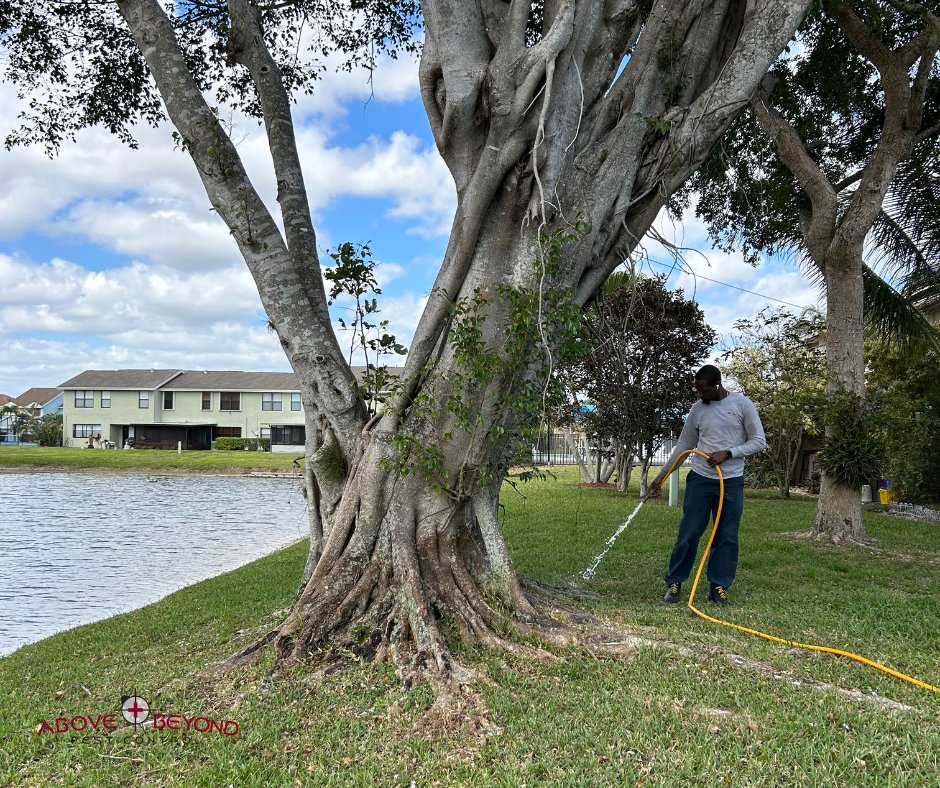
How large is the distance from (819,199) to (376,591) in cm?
851

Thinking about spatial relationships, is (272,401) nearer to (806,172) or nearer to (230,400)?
(230,400)

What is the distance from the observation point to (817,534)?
9969 millimetres

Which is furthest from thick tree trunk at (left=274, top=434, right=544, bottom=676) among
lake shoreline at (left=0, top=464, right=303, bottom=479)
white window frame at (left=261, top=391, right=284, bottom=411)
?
white window frame at (left=261, top=391, right=284, bottom=411)

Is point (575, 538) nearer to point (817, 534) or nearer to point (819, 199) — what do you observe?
point (817, 534)

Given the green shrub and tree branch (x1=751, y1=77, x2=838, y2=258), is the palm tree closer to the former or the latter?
tree branch (x1=751, y1=77, x2=838, y2=258)

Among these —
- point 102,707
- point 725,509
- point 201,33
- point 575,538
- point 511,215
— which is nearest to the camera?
point 102,707

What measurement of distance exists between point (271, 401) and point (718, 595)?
4376 centimetres

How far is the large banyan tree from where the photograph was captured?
184 inches

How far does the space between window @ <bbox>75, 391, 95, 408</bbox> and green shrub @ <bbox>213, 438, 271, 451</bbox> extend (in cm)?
1008

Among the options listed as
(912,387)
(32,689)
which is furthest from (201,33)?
(912,387)

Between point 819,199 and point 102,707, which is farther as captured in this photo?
point 819,199

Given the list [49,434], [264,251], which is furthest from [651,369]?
[49,434]

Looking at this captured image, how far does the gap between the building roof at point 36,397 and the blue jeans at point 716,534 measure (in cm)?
7260

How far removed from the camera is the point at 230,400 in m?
47.7
